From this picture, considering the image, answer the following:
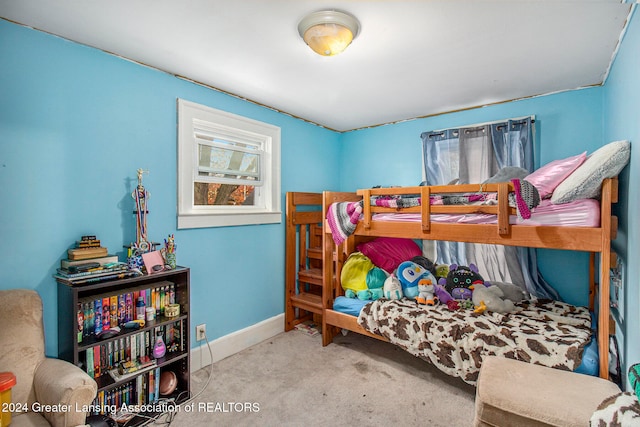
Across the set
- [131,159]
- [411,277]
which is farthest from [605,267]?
[131,159]

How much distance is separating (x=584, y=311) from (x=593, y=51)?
74.6 inches

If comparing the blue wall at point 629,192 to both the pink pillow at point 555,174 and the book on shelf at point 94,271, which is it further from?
the book on shelf at point 94,271

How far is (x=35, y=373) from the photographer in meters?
1.46

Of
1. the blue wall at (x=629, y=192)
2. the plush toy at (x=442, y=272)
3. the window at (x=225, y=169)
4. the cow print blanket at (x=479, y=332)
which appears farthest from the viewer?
the plush toy at (x=442, y=272)

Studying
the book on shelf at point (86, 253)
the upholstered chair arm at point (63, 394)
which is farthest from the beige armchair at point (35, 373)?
the book on shelf at point (86, 253)

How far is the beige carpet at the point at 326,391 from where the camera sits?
6.13 ft

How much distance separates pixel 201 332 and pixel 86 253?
3.62 feet

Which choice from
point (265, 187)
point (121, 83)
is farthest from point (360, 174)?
point (121, 83)

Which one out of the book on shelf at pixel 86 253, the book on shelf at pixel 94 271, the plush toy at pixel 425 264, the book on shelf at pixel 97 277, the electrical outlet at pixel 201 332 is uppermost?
the book on shelf at pixel 86 253

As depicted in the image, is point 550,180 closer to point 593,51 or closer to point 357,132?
point 593,51

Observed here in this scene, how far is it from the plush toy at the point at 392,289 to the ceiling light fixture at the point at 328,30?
75.9 inches

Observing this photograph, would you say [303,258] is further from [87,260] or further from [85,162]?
[85,162]

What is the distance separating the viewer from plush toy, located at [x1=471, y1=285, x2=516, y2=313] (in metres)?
2.26

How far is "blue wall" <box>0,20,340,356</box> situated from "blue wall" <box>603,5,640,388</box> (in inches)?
106
